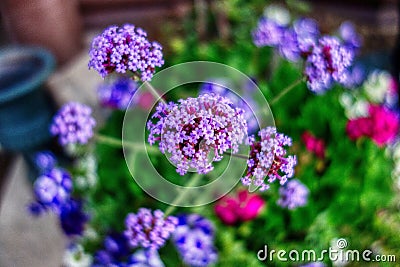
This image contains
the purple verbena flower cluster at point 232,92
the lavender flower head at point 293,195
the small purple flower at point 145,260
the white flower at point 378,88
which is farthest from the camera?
the white flower at point 378,88

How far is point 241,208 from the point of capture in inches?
64.5

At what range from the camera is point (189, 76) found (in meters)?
2.09

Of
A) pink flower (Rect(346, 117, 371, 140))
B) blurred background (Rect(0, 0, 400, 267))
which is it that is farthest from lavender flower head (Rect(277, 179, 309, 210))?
blurred background (Rect(0, 0, 400, 267))

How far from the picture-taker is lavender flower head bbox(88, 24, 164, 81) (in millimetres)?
856

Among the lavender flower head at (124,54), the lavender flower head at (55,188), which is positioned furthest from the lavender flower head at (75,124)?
the lavender flower head at (124,54)

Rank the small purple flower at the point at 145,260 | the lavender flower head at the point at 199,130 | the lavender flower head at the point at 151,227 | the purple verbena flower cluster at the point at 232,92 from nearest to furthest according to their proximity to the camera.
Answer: the lavender flower head at the point at 199,130 → the lavender flower head at the point at 151,227 → the purple verbena flower cluster at the point at 232,92 → the small purple flower at the point at 145,260

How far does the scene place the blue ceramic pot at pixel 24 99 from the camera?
223cm

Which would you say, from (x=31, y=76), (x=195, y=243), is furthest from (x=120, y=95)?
(x=31, y=76)

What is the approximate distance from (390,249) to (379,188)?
224 mm

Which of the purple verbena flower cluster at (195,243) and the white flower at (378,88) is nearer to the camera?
the purple verbena flower cluster at (195,243)

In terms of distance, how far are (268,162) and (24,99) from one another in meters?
1.76

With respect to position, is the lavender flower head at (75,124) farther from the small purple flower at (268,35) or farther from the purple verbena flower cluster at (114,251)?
the small purple flower at (268,35)

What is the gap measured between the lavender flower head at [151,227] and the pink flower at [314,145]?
35.2 inches

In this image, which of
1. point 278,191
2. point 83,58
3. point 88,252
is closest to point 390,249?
point 278,191
